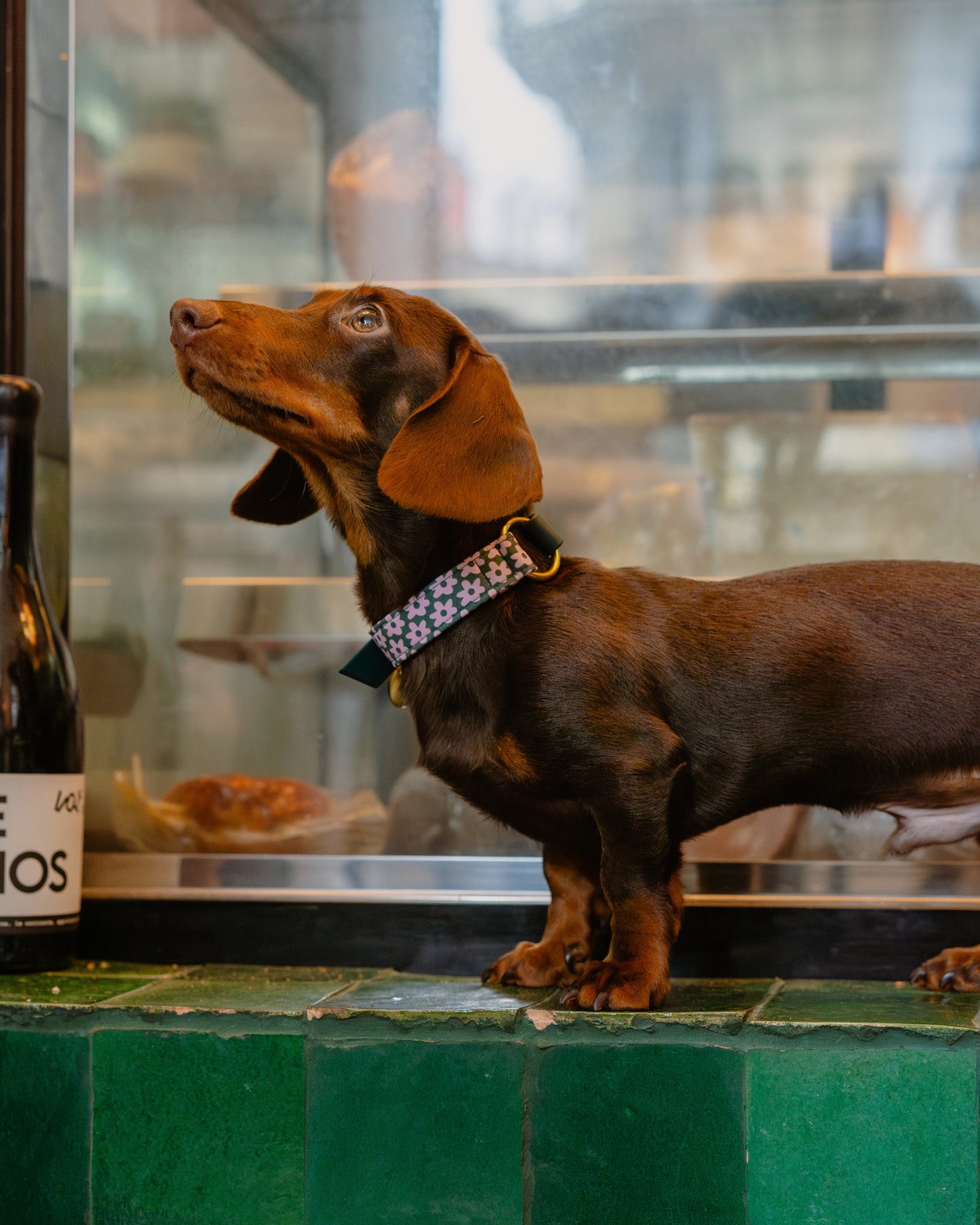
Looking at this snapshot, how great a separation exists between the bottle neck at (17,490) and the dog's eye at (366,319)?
1.53 ft

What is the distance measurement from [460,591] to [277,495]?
10.0 inches

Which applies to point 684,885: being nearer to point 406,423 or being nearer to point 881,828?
point 881,828

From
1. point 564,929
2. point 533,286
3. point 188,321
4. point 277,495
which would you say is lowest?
point 564,929

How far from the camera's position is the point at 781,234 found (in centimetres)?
168

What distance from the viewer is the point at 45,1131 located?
1.08 meters

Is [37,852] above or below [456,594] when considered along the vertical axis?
below

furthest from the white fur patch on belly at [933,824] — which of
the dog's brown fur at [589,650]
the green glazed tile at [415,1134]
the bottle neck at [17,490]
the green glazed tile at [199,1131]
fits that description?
the bottle neck at [17,490]

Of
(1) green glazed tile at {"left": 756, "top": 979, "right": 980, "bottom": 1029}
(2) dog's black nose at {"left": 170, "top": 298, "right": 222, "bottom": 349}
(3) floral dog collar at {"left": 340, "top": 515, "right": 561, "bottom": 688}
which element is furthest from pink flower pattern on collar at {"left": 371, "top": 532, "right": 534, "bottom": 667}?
(1) green glazed tile at {"left": 756, "top": 979, "right": 980, "bottom": 1029}

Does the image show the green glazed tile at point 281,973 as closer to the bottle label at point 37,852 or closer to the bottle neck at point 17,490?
the bottle label at point 37,852

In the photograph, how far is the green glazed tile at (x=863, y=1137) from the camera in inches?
38.3

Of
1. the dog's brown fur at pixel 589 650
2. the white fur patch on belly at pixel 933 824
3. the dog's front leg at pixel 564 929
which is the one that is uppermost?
the dog's brown fur at pixel 589 650

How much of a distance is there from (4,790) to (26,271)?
709mm

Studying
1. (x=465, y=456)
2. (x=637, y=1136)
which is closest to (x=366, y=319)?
(x=465, y=456)

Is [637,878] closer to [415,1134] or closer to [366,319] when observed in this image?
[415,1134]
